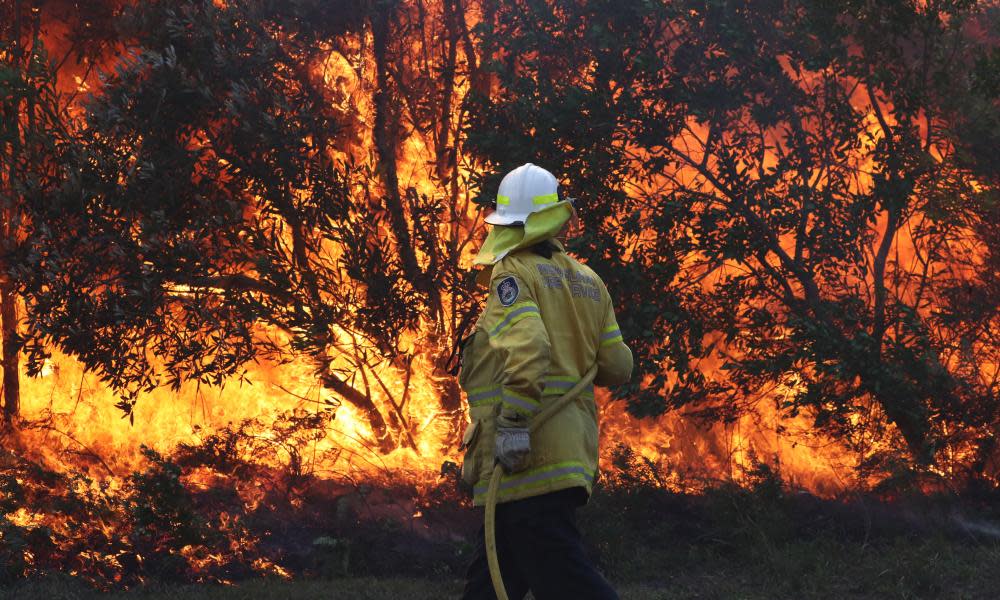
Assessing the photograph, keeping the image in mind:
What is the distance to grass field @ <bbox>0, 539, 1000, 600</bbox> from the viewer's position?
19.0ft

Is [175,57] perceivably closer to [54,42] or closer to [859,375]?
[54,42]

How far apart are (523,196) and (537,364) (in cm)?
79

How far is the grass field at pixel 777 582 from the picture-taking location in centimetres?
578

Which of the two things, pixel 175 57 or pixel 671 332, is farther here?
pixel 671 332

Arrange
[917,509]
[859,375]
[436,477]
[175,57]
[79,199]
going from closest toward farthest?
[79,199] → [175,57] → [859,375] → [917,509] → [436,477]

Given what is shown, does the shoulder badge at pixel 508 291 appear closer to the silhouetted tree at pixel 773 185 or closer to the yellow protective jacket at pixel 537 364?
the yellow protective jacket at pixel 537 364

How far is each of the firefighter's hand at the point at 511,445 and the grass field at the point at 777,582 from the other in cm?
297

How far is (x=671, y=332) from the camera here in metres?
7.38

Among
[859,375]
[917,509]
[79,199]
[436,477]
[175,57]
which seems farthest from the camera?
[436,477]

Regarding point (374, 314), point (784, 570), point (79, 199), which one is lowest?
point (784, 570)

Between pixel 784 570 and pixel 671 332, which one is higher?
pixel 671 332

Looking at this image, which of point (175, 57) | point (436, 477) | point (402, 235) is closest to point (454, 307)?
point (402, 235)

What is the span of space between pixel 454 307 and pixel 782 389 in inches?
132

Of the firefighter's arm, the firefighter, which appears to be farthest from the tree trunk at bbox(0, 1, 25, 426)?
the firefighter's arm
